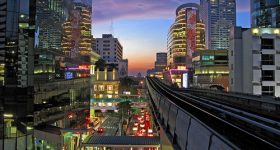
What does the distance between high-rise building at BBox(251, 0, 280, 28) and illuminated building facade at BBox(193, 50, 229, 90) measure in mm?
26693

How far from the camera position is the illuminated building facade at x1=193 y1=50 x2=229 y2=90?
12900cm

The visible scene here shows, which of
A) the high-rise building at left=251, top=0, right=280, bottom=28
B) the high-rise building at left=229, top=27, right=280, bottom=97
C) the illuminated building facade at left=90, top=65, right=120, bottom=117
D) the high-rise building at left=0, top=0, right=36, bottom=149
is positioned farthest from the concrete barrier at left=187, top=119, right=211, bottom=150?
the illuminated building facade at left=90, top=65, right=120, bottom=117

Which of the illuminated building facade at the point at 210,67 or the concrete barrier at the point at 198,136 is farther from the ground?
the illuminated building facade at the point at 210,67

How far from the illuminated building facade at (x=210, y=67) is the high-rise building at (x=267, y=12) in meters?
26.7

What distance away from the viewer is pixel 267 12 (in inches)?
4200

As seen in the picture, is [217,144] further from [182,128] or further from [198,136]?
[182,128]

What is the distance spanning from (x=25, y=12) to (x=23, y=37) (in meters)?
2.20

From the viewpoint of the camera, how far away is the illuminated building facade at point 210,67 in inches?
5079

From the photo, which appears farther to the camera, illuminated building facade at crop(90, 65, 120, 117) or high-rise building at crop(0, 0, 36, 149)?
illuminated building facade at crop(90, 65, 120, 117)

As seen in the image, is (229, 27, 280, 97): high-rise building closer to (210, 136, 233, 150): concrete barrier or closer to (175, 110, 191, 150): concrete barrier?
(175, 110, 191, 150): concrete barrier

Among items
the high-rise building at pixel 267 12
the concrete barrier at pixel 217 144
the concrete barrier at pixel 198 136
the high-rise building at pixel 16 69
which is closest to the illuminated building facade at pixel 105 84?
the high-rise building at pixel 267 12

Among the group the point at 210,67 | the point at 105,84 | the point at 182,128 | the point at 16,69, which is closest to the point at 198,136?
the point at 182,128

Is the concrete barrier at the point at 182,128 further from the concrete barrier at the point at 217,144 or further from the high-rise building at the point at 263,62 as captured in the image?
the high-rise building at the point at 263,62

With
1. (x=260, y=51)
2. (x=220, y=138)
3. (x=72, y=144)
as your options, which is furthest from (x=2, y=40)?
(x=260, y=51)
